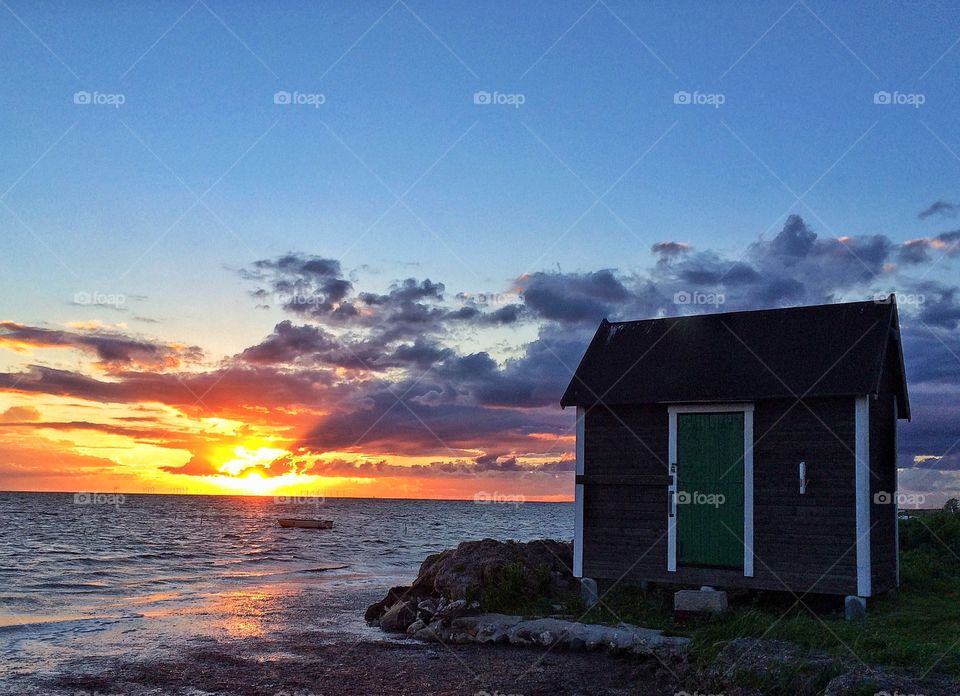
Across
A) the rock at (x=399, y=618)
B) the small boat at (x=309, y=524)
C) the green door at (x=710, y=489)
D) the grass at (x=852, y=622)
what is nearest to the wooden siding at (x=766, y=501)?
the green door at (x=710, y=489)

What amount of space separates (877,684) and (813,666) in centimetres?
109

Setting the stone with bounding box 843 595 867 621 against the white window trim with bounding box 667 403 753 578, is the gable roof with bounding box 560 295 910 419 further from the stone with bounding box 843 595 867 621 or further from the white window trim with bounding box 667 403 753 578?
the stone with bounding box 843 595 867 621

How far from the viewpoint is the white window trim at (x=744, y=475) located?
17531mm

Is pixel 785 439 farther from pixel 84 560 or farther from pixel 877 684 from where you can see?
pixel 84 560

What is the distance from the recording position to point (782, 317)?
19.0 m

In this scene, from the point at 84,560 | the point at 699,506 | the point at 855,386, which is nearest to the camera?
the point at 855,386

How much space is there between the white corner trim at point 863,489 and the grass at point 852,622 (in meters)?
Answer: 0.76

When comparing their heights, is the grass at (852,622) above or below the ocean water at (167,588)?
above

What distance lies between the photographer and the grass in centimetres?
1277

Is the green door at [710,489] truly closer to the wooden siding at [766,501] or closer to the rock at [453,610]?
the wooden siding at [766,501]

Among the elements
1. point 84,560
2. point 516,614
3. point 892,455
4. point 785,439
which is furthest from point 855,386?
point 84,560

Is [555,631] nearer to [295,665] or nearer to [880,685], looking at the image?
[295,665]

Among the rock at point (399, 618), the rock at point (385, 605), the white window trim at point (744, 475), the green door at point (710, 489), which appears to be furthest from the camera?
the rock at point (385, 605)

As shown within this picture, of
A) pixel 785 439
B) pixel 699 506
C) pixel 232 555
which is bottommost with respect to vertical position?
pixel 232 555
